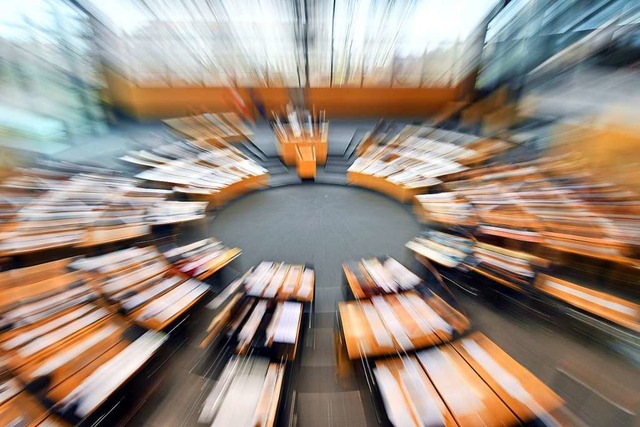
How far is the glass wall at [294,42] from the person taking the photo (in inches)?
297

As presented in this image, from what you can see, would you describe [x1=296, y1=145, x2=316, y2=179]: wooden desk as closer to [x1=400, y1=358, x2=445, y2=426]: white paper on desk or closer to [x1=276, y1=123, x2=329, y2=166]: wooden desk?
[x1=276, y1=123, x2=329, y2=166]: wooden desk

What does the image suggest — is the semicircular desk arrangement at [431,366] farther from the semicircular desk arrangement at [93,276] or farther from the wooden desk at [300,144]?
the wooden desk at [300,144]

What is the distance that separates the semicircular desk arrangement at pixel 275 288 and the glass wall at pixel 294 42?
4.51 m

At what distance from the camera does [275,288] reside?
2684mm

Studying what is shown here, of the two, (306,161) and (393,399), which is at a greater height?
(306,161)

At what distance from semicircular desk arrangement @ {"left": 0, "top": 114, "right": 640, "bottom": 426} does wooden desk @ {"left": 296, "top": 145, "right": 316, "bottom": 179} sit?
1179 mm

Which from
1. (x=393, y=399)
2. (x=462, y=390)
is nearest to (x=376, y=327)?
(x=393, y=399)

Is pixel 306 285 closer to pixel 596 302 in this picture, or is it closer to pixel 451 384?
pixel 451 384

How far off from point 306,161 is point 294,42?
15.0 feet

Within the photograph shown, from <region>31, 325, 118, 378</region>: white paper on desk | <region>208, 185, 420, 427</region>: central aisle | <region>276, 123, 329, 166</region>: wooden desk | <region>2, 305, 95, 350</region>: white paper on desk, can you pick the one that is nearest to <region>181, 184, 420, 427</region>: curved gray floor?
<region>208, 185, 420, 427</region>: central aisle

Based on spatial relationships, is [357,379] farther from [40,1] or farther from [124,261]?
[40,1]

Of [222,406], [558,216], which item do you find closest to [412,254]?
[558,216]

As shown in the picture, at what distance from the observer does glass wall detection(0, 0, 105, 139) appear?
5.67m

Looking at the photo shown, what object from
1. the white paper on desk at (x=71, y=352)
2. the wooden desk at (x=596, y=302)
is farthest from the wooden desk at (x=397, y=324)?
the white paper on desk at (x=71, y=352)
